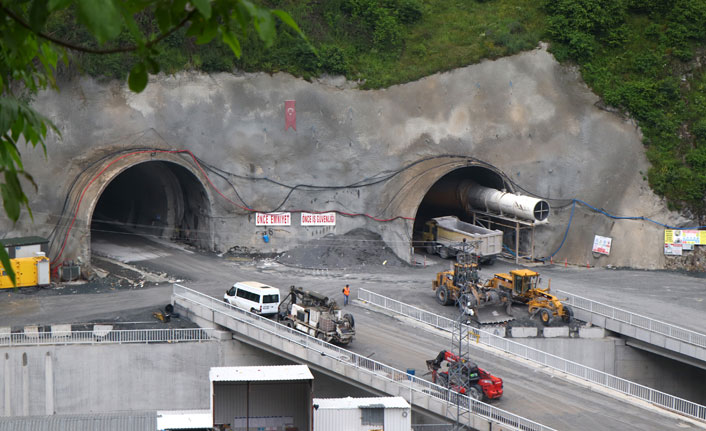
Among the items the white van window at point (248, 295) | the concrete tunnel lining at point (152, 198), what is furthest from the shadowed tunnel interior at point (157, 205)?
the white van window at point (248, 295)

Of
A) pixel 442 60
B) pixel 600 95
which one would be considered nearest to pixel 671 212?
pixel 600 95

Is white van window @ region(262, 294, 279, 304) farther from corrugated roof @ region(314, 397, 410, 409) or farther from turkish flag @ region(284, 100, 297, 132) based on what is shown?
turkish flag @ region(284, 100, 297, 132)

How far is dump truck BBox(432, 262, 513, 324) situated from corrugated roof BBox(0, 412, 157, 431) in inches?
644

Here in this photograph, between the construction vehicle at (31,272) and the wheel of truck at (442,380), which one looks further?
the construction vehicle at (31,272)

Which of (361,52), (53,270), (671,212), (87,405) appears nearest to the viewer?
(87,405)

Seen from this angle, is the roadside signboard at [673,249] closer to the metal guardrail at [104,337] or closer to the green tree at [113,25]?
the metal guardrail at [104,337]

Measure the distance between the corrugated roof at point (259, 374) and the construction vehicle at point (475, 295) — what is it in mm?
12141

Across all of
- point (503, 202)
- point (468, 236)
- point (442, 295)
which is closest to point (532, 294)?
point (442, 295)

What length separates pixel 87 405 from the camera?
37344 mm

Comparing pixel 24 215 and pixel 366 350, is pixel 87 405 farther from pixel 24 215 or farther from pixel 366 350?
pixel 24 215

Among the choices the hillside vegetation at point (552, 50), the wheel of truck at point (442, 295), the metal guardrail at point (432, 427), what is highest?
the hillside vegetation at point (552, 50)

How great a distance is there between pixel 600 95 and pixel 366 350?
93.6ft

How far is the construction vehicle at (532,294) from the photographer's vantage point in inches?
1649

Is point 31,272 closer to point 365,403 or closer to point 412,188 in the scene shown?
point 365,403
